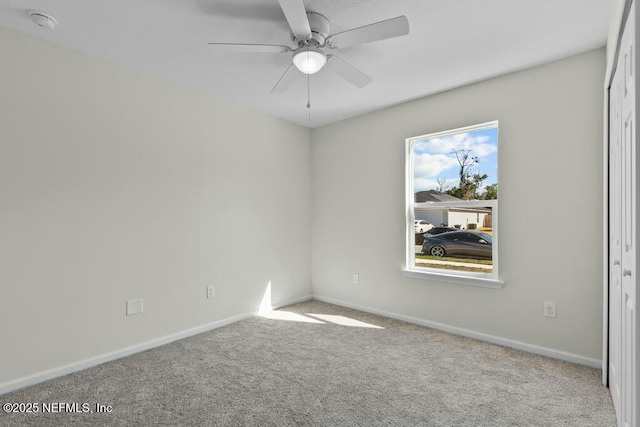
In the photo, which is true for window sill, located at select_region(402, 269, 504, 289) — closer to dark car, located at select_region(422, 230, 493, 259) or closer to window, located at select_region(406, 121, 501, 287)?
window, located at select_region(406, 121, 501, 287)

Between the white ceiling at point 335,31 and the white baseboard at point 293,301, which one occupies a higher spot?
the white ceiling at point 335,31

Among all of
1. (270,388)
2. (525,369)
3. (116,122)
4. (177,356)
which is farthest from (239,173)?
(525,369)

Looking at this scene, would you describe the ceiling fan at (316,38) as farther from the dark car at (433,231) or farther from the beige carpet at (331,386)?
the beige carpet at (331,386)

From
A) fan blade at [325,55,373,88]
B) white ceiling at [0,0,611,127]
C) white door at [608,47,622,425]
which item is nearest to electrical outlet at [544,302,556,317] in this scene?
white door at [608,47,622,425]

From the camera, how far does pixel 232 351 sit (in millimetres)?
2799

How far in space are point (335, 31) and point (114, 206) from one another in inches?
86.5

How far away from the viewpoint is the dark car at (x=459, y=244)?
3115 millimetres

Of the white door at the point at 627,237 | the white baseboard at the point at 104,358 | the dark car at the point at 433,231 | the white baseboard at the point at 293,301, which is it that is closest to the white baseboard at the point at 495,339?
the white baseboard at the point at 293,301

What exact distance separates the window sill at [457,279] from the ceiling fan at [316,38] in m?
2.04

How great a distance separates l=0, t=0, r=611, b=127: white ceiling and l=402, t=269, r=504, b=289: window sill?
1.84 m

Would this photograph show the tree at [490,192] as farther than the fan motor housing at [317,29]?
Yes

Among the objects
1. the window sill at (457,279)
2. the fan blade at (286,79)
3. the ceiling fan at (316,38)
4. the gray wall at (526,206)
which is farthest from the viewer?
the window sill at (457,279)

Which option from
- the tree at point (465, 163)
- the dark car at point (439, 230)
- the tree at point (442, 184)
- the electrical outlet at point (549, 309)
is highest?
→ the tree at point (465, 163)

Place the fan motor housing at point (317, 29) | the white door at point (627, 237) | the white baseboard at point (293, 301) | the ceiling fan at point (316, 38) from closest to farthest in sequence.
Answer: the white door at point (627, 237)
the ceiling fan at point (316, 38)
the fan motor housing at point (317, 29)
the white baseboard at point (293, 301)
